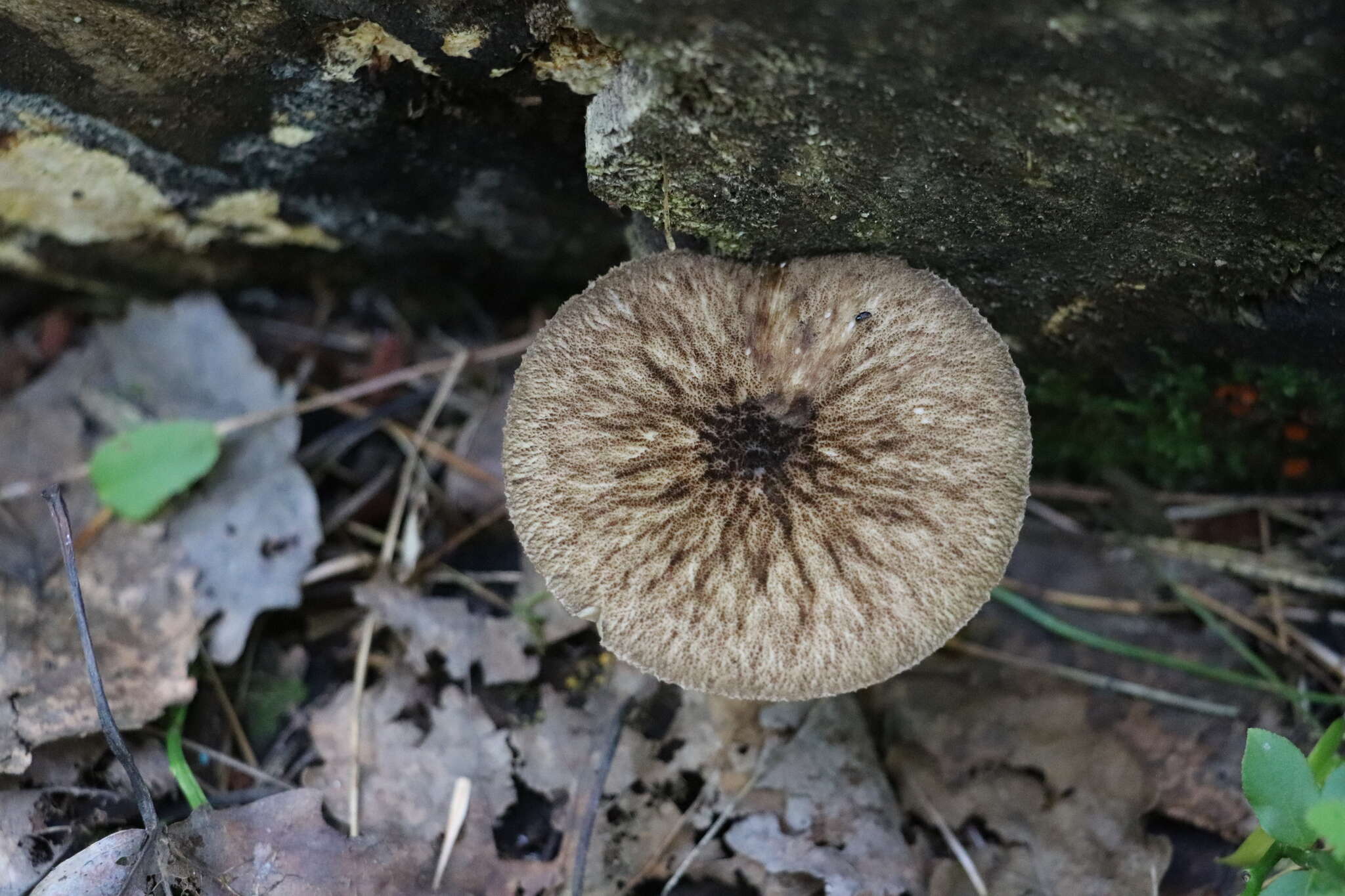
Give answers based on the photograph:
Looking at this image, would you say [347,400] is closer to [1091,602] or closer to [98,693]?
[98,693]

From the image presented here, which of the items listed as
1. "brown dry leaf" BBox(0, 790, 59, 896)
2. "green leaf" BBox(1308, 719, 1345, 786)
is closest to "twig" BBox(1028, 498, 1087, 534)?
"green leaf" BBox(1308, 719, 1345, 786)

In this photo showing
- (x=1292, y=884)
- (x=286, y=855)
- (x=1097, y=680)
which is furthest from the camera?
(x=1097, y=680)

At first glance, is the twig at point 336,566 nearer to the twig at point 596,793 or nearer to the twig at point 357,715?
the twig at point 357,715

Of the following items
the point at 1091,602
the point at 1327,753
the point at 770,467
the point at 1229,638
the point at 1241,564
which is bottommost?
the point at 1091,602

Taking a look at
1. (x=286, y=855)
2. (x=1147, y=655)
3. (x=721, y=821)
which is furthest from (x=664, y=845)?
(x=1147, y=655)

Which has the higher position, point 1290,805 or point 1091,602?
point 1290,805

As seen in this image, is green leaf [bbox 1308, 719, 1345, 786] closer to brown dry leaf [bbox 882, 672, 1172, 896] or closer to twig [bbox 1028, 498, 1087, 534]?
brown dry leaf [bbox 882, 672, 1172, 896]
